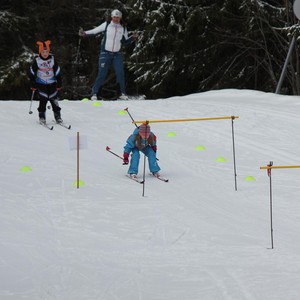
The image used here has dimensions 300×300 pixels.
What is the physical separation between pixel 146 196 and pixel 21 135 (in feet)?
14.5

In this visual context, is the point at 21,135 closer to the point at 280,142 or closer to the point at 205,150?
the point at 205,150

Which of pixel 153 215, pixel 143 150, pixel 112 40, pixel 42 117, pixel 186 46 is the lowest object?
pixel 153 215

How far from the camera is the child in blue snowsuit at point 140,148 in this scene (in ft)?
33.9

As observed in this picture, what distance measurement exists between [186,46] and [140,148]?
12805 mm

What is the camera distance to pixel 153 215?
27.9 ft

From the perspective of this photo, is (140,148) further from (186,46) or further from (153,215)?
(186,46)

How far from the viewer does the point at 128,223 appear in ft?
26.7

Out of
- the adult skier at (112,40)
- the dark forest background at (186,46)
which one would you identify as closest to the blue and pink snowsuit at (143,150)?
the adult skier at (112,40)

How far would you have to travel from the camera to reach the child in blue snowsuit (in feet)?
33.9

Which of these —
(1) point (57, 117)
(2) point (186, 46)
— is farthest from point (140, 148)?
(2) point (186, 46)

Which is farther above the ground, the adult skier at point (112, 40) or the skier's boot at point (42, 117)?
the adult skier at point (112, 40)

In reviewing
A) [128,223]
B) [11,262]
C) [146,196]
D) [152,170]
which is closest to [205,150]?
[152,170]

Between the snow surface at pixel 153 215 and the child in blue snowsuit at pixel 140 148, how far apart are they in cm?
21

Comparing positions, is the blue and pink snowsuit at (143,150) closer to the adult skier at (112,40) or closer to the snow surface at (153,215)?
the snow surface at (153,215)
